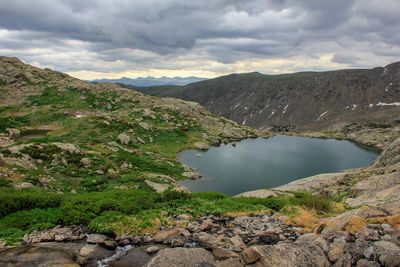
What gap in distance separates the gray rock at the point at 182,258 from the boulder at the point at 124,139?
153 ft

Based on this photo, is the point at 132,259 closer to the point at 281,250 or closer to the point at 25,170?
the point at 281,250

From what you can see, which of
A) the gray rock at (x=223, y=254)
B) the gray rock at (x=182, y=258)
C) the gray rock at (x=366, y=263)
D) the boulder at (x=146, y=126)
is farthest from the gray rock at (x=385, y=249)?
the boulder at (x=146, y=126)

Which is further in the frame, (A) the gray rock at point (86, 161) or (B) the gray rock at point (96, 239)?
(A) the gray rock at point (86, 161)

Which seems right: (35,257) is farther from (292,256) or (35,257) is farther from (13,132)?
(13,132)

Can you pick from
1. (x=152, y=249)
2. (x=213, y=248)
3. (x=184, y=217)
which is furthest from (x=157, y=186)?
(x=213, y=248)

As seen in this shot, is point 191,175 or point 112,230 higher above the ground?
point 112,230

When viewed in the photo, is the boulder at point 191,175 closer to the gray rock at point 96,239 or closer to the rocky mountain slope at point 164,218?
the rocky mountain slope at point 164,218

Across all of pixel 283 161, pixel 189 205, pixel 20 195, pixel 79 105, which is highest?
pixel 79 105

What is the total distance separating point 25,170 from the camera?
87.2 feet

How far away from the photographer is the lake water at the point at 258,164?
4659 centimetres

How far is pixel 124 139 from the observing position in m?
55.3

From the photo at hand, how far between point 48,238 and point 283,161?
61.1m

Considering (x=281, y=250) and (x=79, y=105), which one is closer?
(x=281, y=250)

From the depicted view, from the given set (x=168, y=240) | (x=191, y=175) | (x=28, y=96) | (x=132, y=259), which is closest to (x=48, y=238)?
(x=132, y=259)
